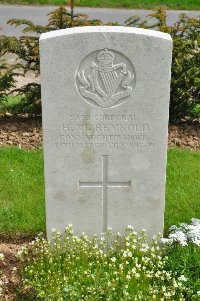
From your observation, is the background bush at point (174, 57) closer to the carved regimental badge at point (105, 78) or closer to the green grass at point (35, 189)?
the green grass at point (35, 189)

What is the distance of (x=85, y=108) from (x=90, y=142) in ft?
1.01

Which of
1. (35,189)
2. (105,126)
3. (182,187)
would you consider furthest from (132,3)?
(105,126)

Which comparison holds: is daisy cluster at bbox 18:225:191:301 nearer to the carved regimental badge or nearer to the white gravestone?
the white gravestone

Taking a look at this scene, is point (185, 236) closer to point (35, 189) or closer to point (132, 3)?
point (35, 189)

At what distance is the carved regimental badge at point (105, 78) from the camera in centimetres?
448

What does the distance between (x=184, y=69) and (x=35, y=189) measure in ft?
9.33

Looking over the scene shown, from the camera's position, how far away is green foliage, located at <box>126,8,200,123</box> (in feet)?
25.2

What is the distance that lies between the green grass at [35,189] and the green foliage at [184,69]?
80cm

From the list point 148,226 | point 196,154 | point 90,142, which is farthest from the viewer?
point 196,154

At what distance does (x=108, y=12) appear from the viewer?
58.0 feet

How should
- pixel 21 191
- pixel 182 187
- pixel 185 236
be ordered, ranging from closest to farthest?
pixel 185 236 < pixel 21 191 < pixel 182 187

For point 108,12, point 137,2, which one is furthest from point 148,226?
point 137,2

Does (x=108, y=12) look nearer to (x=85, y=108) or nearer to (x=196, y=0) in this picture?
(x=196, y=0)

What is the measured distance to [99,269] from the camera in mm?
4730
